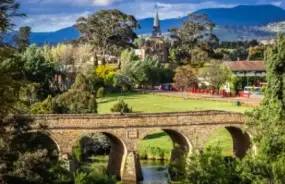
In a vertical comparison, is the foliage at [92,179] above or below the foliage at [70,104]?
below

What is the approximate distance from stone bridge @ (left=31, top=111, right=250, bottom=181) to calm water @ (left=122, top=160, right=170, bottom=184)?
0.88 meters

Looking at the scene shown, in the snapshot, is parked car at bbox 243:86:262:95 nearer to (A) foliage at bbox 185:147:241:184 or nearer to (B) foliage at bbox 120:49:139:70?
(B) foliage at bbox 120:49:139:70

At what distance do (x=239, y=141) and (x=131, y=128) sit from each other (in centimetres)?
917

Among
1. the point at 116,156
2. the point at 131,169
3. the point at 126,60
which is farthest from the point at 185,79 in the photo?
the point at 131,169

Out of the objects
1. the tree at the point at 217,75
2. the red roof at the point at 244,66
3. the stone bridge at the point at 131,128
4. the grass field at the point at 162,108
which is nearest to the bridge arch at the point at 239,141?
the stone bridge at the point at 131,128

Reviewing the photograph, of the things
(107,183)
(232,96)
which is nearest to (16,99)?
(107,183)

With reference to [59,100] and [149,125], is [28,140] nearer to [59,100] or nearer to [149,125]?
[149,125]

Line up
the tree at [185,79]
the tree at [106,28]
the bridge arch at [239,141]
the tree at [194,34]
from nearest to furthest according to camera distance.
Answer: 1. the bridge arch at [239,141]
2. the tree at [185,79]
3. the tree at [106,28]
4. the tree at [194,34]

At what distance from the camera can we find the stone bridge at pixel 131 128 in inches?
1542

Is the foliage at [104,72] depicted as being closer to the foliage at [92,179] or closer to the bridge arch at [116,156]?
the bridge arch at [116,156]

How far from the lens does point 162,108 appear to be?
65312 mm

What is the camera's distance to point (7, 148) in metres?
26.0

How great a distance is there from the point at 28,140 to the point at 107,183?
673 centimetres

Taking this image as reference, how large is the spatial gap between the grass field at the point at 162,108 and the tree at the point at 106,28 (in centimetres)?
3154
